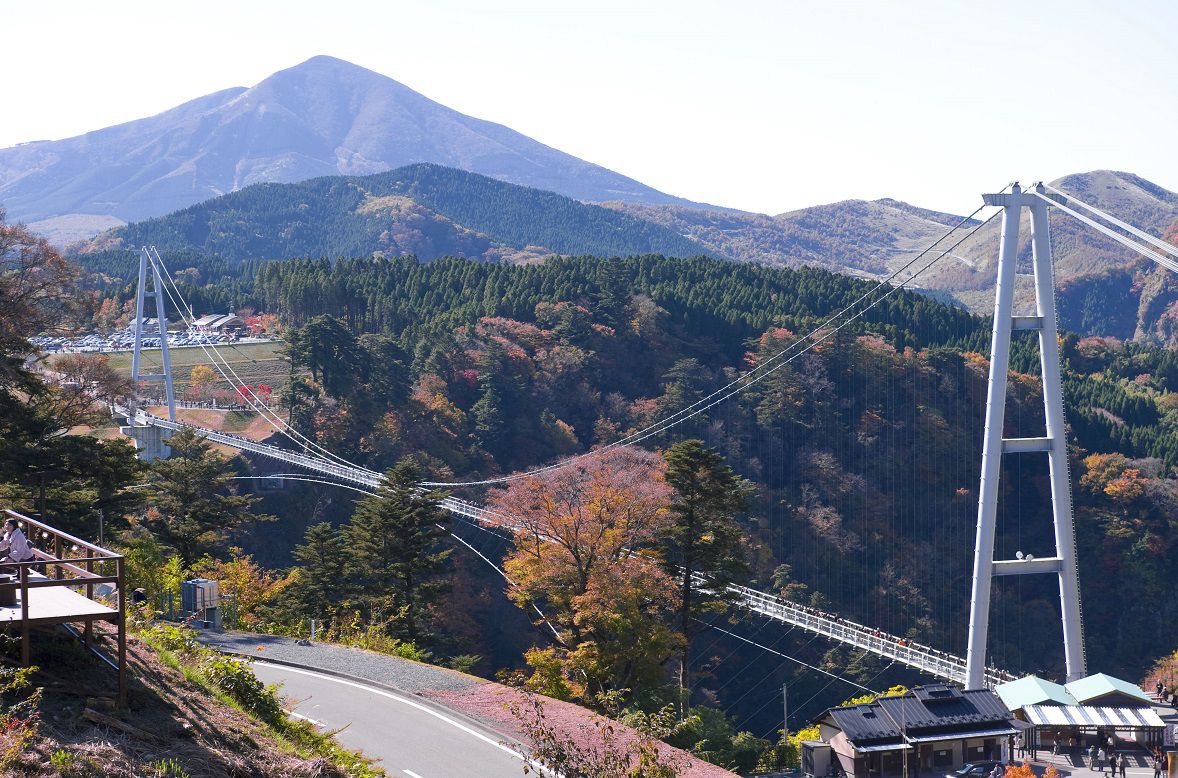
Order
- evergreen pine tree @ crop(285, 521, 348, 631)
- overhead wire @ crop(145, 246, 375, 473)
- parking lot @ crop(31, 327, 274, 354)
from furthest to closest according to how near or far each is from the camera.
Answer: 1. parking lot @ crop(31, 327, 274, 354)
2. overhead wire @ crop(145, 246, 375, 473)
3. evergreen pine tree @ crop(285, 521, 348, 631)

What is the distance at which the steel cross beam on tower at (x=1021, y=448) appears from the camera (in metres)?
25.5

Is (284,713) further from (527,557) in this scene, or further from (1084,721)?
(1084,721)

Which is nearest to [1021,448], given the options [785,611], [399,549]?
[785,611]

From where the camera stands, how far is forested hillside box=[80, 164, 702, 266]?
14338 cm

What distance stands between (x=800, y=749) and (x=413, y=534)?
1062 cm

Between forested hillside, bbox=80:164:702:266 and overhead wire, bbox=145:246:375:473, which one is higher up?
forested hillside, bbox=80:164:702:266

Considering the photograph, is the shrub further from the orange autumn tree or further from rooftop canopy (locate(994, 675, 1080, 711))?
rooftop canopy (locate(994, 675, 1080, 711))

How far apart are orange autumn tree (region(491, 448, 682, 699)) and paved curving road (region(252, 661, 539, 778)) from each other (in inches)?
188

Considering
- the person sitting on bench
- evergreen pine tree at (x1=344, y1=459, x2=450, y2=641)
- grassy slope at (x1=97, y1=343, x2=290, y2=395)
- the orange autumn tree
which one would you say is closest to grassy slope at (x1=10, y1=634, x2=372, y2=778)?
the person sitting on bench

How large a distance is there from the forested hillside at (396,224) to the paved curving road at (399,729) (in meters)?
116

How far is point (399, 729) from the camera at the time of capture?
44.4ft

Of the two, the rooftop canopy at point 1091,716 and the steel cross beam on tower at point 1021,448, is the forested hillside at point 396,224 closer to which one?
the steel cross beam on tower at point 1021,448

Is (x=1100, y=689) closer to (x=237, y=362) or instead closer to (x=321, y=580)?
(x=321, y=580)

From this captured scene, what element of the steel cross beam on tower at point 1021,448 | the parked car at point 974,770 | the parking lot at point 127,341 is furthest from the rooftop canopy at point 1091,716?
the parking lot at point 127,341
